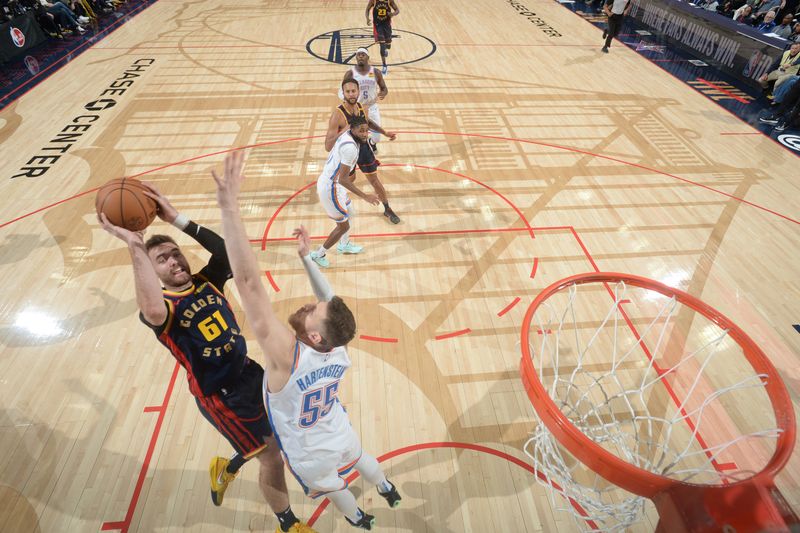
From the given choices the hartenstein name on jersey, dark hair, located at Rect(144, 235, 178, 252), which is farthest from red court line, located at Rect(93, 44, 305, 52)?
the hartenstein name on jersey

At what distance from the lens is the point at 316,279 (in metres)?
2.36

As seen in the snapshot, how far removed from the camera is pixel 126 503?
3.03 metres

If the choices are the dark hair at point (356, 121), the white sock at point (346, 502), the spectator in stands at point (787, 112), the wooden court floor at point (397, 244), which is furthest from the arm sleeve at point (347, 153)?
the spectator in stands at point (787, 112)

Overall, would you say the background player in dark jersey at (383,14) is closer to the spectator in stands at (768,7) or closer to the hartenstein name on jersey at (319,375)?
the hartenstein name on jersey at (319,375)

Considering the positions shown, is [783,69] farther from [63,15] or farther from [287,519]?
[63,15]

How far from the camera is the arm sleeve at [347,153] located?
13.9 feet

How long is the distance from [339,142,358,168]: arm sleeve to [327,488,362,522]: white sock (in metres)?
2.93

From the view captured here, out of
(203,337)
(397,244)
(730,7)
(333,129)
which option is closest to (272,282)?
(397,244)

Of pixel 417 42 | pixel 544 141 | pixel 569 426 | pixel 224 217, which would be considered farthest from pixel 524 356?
pixel 417 42

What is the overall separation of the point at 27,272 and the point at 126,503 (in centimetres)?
328

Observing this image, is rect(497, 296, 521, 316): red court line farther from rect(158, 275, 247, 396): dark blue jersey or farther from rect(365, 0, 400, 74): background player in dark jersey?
rect(365, 0, 400, 74): background player in dark jersey

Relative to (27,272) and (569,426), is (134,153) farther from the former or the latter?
(569,426)

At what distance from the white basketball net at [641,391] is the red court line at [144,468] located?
109 inches

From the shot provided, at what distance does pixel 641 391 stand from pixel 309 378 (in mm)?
2822
